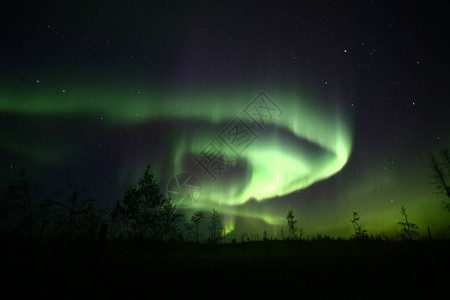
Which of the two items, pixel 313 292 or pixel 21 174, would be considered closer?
pixel 313 292

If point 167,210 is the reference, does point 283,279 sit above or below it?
below

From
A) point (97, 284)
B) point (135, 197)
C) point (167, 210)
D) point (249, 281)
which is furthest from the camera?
point (167, 210)

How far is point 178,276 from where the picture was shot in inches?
415

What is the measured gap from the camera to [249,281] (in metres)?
9.54

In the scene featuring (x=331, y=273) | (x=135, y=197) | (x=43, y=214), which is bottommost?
(x=331, y=273)

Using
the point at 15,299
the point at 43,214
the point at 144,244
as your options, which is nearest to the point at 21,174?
the point at 43,214

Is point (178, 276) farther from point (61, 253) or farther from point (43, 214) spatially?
point (43, 214)

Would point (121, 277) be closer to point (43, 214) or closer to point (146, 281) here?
point (146, 281)

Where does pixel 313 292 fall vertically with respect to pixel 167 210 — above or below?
below

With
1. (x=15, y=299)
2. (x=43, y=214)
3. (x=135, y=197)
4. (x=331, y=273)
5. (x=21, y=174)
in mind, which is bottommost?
(x=15, y=299)

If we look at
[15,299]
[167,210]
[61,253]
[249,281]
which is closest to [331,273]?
[249,281]

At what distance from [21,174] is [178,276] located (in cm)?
2465

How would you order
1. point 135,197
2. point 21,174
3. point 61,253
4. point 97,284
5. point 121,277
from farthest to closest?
point 135,197, point 21,174, point 61,253, point 121,277, point 97,284

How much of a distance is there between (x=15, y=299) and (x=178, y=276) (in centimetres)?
622
